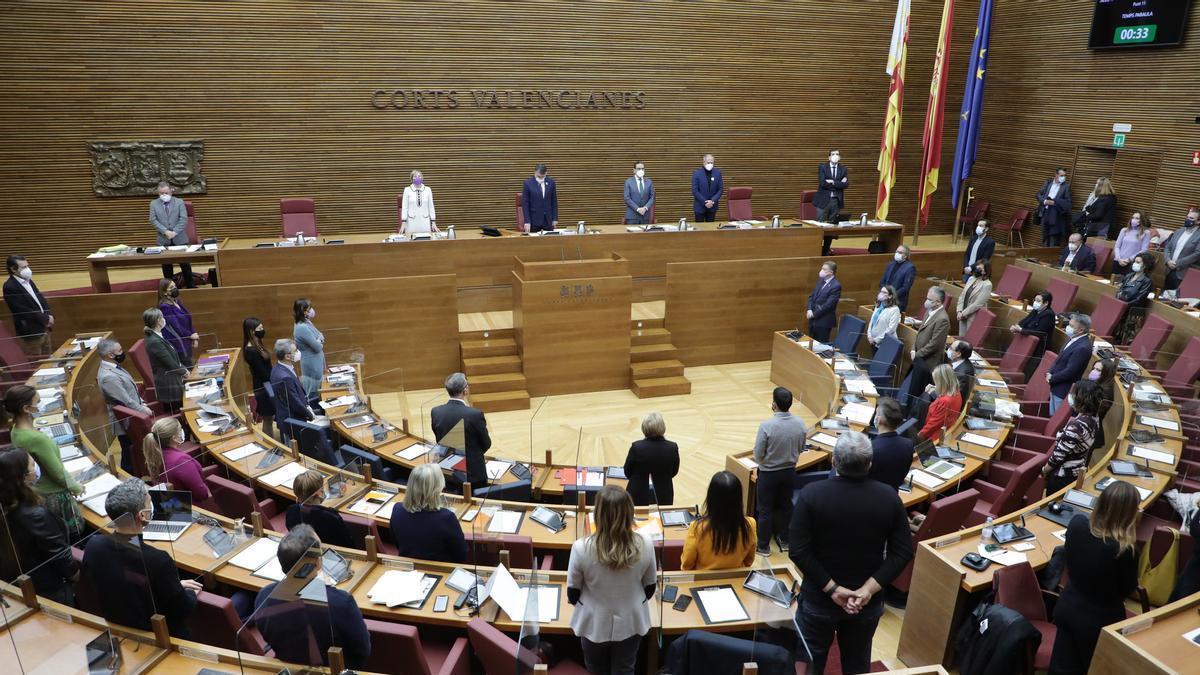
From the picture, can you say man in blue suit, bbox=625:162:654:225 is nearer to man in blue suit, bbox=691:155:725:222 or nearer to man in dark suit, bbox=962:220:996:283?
man in blue suit, bbox=691:155:725:222

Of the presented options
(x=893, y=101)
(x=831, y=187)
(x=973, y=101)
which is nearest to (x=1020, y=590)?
(x=831, y=187)

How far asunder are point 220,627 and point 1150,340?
976 cm

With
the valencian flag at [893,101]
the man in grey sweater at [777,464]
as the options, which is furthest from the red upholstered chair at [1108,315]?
the man in grey sweater at [777,464]

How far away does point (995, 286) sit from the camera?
38.0ft

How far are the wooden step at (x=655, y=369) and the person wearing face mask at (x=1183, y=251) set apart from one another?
6732 mm

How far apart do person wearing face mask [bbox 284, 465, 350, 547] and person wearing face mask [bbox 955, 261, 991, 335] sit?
8046mm

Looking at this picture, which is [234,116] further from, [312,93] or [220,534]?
[220,534]

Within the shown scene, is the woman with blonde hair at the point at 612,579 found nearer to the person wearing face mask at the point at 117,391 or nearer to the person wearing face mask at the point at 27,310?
the person wearing face mask at the point at 117,391

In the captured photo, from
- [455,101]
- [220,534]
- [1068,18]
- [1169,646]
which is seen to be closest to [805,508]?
[1169,646]

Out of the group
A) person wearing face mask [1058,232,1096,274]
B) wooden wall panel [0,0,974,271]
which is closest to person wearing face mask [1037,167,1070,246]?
person wearing face mask [1058,232,1096,274]

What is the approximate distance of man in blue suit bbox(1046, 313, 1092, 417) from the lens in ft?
24.2

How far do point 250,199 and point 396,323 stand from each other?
4481 mm

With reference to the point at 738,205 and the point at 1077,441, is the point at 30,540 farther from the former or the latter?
the point at 738,205

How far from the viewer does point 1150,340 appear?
8789 mm
